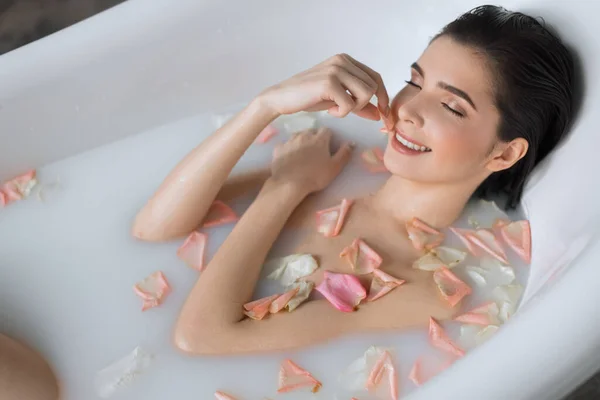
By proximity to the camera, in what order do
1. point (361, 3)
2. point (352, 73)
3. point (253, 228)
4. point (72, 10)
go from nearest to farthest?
1. point (352, 73)
2. point (253, 228)
3. point (361, 3)
4. point (72, 10)

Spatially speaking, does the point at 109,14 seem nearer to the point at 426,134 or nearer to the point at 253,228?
the point at 253,228

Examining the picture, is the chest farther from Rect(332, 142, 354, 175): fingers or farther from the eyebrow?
the eyebrow

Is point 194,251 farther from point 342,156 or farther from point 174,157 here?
point 342,156

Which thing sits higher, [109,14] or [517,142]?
[109,14]

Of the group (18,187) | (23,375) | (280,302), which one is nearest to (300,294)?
(280,302)

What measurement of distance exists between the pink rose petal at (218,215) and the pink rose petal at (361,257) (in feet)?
0.86

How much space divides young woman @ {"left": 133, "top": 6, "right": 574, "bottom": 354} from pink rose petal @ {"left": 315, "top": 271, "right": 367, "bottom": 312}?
0.02m

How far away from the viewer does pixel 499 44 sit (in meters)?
1.21

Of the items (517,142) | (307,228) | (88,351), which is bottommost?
(88,351)

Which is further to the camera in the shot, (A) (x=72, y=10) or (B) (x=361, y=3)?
(A) (x=72, y=10)

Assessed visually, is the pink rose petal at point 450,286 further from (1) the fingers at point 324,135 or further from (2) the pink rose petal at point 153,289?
(2) the pink rose petal at point 153,289

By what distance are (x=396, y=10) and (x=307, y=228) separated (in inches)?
24.7

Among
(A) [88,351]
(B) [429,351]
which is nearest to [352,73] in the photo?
(B) [429,351]

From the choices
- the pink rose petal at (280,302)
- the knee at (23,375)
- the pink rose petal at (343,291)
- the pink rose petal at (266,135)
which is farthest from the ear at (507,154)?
the knee at (23,375)
